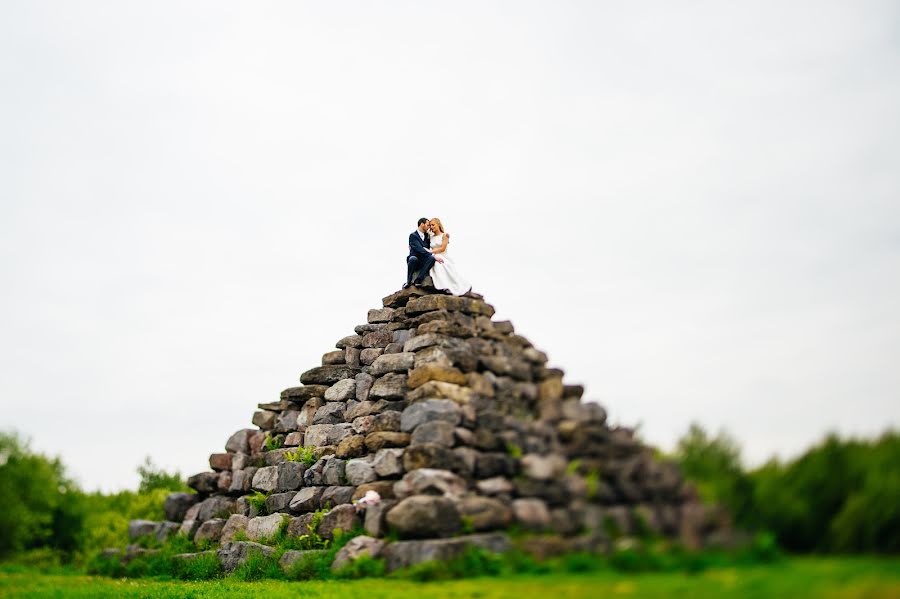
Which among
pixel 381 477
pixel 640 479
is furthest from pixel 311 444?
pixel 640 479

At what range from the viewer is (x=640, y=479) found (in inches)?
408

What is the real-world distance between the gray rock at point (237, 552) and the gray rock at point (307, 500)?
83 cm

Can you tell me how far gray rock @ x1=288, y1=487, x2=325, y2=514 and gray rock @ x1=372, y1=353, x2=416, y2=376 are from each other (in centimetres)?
242

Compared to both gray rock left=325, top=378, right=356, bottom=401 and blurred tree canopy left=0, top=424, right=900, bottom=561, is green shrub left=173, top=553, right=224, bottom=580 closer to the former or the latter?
gray rock left=325, top=378, right=356, bottom=401

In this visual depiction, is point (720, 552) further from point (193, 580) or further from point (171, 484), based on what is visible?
point (171, 484)

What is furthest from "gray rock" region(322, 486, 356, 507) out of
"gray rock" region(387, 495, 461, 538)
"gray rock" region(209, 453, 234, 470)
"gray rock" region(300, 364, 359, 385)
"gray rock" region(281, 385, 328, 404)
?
"gray rock" region(209, 453, 234, 470)

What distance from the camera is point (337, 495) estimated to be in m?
14.2

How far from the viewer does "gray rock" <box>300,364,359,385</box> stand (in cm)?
1683

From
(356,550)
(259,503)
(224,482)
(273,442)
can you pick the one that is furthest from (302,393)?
(356,550)

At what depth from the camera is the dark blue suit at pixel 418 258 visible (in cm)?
1670

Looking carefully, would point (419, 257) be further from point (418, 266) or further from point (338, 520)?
point (338, 520)

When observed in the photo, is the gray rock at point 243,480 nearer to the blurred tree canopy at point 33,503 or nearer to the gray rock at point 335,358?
the gray rock at point 335,358

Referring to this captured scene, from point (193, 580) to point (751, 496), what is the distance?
10.8 meters

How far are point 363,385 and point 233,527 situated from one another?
4.00m
